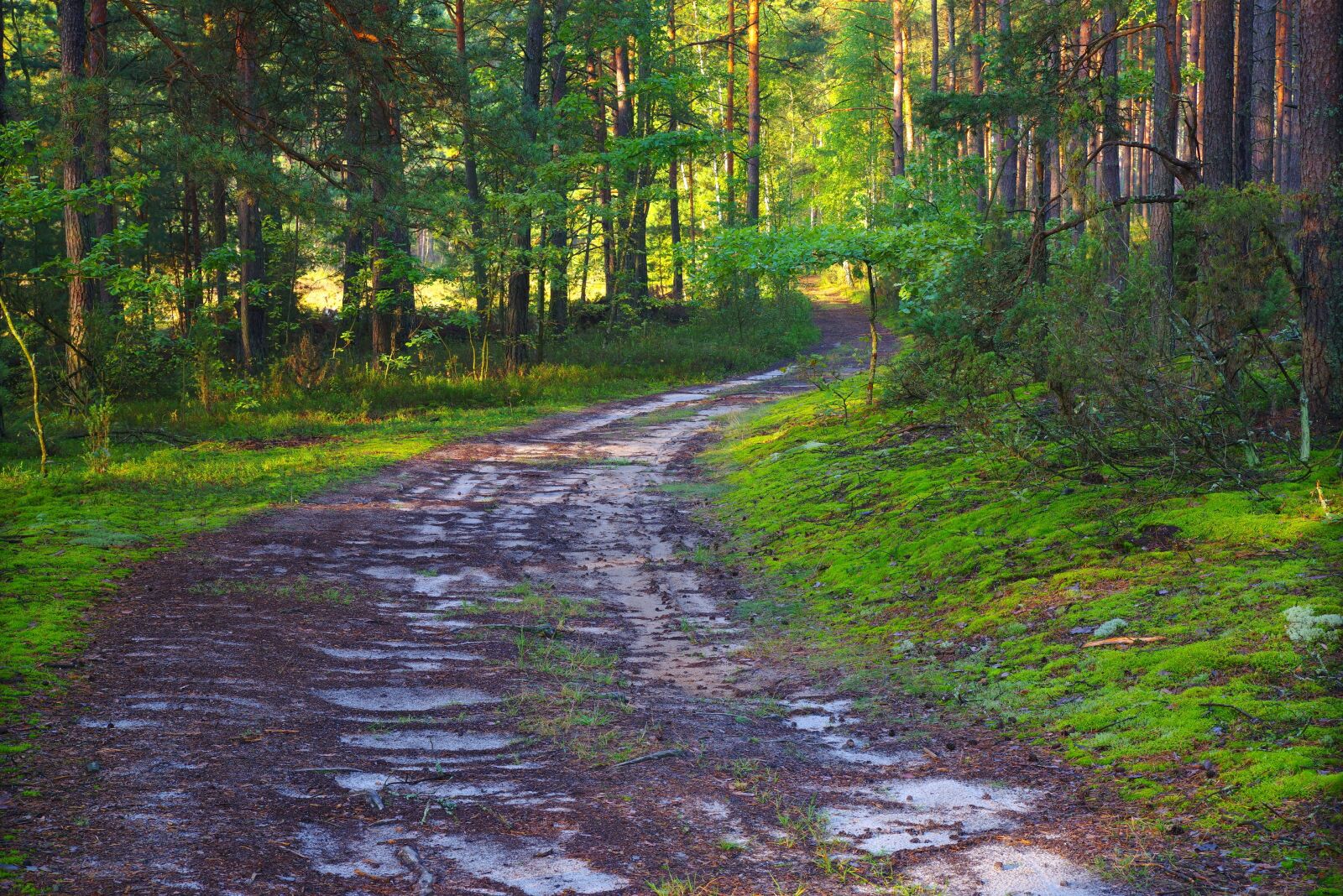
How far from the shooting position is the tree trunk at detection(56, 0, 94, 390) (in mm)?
13125

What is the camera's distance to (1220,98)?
11.5 m

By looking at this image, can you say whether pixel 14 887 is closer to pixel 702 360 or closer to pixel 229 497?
pixel 229 497

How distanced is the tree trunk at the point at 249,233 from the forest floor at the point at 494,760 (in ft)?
26.3

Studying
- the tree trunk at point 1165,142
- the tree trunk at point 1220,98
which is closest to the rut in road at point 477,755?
the tree trunk at point 1165,142

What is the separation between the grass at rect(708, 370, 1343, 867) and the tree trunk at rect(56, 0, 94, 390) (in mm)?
9929

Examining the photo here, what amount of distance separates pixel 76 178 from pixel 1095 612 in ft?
52.6

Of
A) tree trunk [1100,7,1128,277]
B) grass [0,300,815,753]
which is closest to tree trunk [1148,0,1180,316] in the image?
tree trunk [1100,7,1128,277]

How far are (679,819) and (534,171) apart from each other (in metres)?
16.4

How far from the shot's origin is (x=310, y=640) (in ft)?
20.0

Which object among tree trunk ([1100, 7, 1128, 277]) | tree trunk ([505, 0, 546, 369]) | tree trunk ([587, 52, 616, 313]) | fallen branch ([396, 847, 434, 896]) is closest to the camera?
fallen branch ([396, 847, 434, 896])

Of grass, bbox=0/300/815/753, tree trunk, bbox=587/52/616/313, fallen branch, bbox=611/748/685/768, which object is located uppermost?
tree trunk, bbox=587/52/616/313

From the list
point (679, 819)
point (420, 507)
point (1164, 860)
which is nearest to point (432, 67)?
point (420, 507)

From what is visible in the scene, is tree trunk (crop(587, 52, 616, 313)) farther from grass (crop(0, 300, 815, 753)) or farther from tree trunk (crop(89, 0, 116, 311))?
tree trunk (crop(89, 0, 116, 311))

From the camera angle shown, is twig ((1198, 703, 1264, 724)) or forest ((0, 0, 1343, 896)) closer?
forest ((0, 0, 1343, 896))
